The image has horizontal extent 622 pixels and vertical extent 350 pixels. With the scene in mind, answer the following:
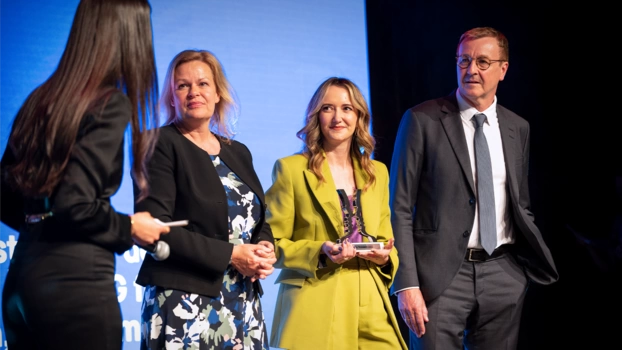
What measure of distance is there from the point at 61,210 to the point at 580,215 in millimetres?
3724

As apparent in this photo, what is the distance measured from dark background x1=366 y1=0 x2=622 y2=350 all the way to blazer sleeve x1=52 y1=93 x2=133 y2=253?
9.14 ft

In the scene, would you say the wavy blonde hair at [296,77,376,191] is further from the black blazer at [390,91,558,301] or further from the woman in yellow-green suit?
the black blazer at [390,91,558,301]

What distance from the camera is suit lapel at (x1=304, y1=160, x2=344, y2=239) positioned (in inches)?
107

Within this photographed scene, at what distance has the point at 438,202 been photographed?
295 cm

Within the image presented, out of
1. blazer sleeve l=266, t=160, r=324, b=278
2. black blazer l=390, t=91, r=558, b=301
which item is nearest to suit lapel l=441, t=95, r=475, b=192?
black blazer l=390, t=91, r=558, b=301

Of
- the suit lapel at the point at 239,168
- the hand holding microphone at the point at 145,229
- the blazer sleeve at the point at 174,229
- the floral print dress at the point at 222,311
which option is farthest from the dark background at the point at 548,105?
the hand holding microphone at the point at 145,229

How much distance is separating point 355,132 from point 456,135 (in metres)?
0.46

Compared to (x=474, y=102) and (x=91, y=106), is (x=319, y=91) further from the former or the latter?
(x=91, y=106)

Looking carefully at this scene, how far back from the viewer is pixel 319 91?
2.99 m

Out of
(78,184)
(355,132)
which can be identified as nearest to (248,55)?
(355,132)

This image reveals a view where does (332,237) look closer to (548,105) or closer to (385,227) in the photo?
(385,227)

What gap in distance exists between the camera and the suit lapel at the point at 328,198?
2.72m

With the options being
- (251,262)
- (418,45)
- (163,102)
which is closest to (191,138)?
(163,102)

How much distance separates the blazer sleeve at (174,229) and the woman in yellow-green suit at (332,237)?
18.3 inches
